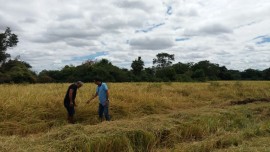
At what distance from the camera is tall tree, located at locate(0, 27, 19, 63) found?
42.9 metres

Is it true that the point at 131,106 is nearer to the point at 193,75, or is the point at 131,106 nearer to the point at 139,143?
the point at 139,143

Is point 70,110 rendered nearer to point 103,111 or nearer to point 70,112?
point 70,112

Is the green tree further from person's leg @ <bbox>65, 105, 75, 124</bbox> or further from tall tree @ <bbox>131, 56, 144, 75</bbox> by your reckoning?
person's leg @ <bbox>65, 105, 75, 124</bbox>

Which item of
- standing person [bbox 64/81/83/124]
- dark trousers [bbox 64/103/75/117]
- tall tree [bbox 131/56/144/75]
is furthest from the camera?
tall tree [bbox 131/56/144/75]

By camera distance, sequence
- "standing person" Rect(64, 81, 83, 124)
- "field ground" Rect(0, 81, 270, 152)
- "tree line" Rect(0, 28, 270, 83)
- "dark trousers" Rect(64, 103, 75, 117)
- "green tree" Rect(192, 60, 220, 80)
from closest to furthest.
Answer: "field ground" Rect(0, 81, 270, 152) → "standing person" Rect(64, 81, 83, 124) → "dark trousers" Rect(64, 103, 75, 117) → "tree line" Rect(0, 28, 270, 83) → "green tree" Rect(192, 60, 220, 80)

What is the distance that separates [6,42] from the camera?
4428 centimetres

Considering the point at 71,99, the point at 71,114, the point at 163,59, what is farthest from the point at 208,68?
the point at 71,99

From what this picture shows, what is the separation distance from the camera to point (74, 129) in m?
7.50

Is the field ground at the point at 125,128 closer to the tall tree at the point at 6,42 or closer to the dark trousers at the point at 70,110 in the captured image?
the dark trousers at the point at 70,110

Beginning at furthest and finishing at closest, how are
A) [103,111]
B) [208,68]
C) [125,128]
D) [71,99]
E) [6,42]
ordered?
1. [208,68]
2. [6,42]
3. [103,111]
4. [71,99]
5. [125,128]

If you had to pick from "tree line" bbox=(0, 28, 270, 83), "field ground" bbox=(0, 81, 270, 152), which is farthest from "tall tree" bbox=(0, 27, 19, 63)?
"field ground" bbox=(0, 81, 270, 152)

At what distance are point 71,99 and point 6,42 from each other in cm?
3807

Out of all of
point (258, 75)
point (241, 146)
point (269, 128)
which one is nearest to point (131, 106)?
point (269, 128)

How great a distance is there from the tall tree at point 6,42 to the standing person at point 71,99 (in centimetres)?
3591
